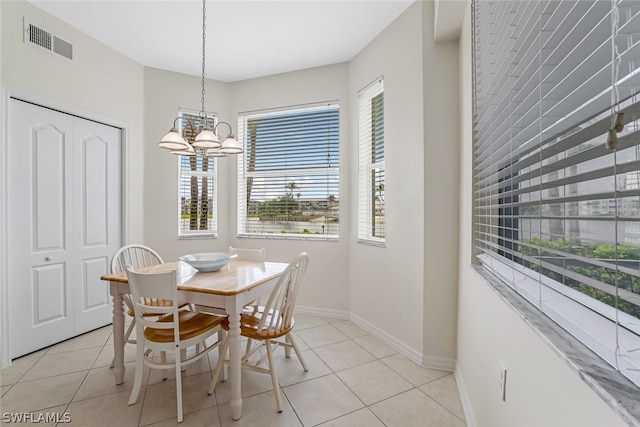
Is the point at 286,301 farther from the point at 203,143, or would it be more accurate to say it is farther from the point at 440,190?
the point at 440,190

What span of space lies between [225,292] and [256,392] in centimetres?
80

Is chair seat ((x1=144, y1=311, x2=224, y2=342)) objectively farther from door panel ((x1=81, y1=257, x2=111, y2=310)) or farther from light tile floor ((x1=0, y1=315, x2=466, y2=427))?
door panel ((x1=81, y1=257, x2=111, y2=310))

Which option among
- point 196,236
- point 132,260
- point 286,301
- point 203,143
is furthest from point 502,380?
point 196,236

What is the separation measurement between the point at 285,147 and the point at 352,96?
3.22 feet

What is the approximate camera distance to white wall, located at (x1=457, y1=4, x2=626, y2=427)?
0.70 m

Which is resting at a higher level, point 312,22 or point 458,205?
point 312,22

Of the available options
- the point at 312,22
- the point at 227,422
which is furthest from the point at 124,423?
the point at 312,22

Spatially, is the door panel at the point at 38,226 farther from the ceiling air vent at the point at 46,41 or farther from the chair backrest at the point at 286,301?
the chair backrest at the point at 286,301

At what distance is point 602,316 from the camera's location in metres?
0.71

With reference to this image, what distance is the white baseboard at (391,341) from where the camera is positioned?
225 centimetres

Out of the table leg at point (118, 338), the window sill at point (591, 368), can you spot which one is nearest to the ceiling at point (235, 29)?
the table leg at point (118, 338)

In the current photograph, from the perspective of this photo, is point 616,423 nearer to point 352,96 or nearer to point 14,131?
point 352,96

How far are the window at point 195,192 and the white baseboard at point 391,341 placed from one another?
159 centimetres

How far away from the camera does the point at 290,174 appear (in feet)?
11.9
